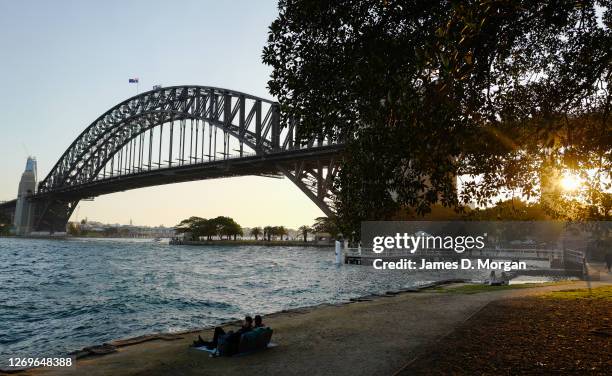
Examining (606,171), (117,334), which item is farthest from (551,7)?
(117,334)

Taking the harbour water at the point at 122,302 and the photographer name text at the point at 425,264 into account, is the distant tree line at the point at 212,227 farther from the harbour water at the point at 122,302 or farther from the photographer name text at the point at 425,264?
the harbour water at the point at 122,302

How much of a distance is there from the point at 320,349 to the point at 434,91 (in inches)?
215

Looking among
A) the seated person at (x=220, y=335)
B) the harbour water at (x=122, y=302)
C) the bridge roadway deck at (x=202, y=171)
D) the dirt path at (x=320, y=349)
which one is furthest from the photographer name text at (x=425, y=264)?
the seated person at (x=220, y=335)

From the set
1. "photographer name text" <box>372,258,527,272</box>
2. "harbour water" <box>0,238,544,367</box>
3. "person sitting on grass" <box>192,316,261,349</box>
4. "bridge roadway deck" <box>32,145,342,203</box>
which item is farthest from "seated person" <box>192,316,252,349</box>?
"photographer name text" <box>372,258,527,272</box>

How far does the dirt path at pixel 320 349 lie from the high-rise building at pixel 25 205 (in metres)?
137

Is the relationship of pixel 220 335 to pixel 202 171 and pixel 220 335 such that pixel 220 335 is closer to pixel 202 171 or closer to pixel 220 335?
pixel 220 335

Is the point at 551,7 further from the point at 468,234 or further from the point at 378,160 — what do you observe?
the point at 468,234

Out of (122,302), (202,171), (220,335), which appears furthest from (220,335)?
(202,171)

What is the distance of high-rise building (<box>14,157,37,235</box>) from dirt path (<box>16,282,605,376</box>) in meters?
137

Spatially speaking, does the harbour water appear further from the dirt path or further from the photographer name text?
the photographer name text

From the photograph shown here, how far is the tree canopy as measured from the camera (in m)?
7.66

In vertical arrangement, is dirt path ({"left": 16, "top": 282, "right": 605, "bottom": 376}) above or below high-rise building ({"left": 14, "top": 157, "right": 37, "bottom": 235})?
below

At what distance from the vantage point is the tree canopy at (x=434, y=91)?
7656mm

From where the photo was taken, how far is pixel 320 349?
9656mm
